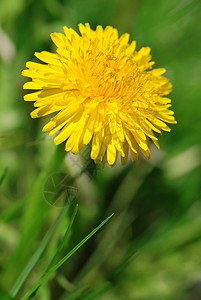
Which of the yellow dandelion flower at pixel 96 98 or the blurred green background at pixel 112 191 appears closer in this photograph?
the yellow dandelion flower at pixel 96 98

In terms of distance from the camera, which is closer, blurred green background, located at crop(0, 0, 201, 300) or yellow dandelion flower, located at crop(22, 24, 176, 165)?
yellow dandelion flower, located at crop(22, 24, 176, 165)

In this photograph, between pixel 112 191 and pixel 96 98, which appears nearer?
pixel 96 98

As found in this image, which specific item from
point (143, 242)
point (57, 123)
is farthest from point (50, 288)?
point (57, 123)

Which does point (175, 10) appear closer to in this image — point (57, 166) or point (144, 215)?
point (144, 215)
